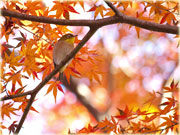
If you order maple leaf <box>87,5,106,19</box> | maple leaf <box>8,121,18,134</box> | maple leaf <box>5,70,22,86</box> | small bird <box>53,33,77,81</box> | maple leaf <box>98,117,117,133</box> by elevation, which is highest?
maple leaf <box>87,5,106,19</box>

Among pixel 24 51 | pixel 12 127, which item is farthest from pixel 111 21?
pixel 12 127

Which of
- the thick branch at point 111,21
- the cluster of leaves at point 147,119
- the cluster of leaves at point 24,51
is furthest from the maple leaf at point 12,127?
the thick branch at point 111,21

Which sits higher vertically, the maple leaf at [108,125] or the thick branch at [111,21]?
the thick branch at [111,21]

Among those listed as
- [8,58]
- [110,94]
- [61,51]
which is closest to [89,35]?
[8,58]

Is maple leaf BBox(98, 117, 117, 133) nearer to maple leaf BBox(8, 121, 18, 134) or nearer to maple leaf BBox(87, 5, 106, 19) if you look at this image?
maple leaf BBox(8, 121, 18, 134)

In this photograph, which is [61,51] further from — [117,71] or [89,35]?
[117,71]

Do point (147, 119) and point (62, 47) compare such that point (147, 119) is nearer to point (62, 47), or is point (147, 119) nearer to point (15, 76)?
point (15, 76)

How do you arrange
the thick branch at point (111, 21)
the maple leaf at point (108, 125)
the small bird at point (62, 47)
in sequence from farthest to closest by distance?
1. the small bird at point (62, 47)
2. the maple leaf at point (108, 125)
3. the thick branch at point (111, 21)

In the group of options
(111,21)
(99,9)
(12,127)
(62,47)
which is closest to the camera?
(111,21)

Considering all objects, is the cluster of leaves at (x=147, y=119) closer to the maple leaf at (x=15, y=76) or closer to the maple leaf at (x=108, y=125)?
the maple leaf at (x=108, y=125)

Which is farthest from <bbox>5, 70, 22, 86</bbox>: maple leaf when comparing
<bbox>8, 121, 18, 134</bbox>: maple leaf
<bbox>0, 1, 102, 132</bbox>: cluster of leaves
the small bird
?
the small bird

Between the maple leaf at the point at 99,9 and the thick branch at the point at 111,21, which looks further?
the maple leaf at the point at 99,9

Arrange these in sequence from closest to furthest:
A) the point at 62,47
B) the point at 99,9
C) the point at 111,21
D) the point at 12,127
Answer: the point at 111,21 → the point at 99,9 → the point at 12,127 → the point at 62,47

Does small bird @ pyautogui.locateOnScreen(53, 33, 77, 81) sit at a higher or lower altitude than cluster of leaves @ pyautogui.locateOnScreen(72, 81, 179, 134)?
higher
